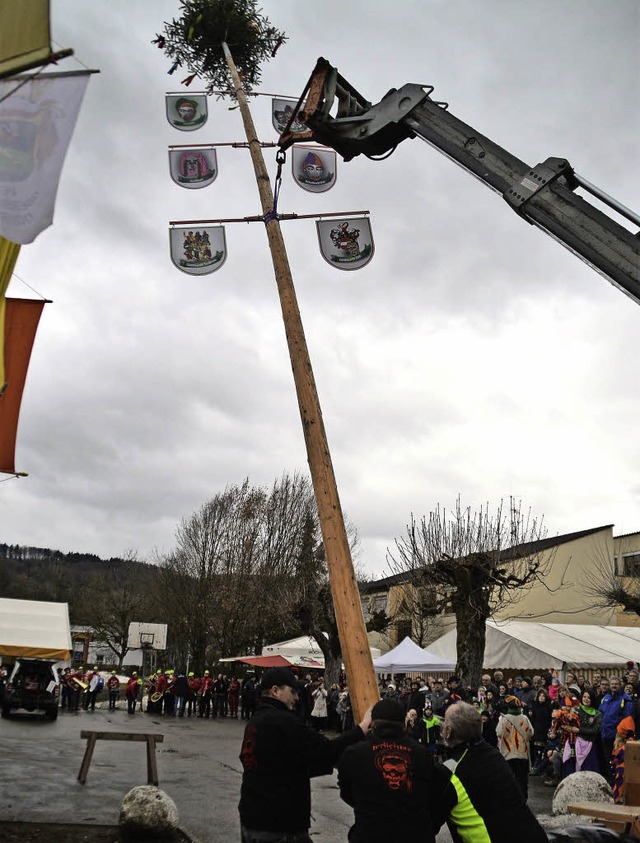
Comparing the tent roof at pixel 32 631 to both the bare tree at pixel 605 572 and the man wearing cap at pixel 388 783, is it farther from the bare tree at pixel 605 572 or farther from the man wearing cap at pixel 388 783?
the bare tree at pixel 605 572

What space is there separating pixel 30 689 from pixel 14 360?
1821cm

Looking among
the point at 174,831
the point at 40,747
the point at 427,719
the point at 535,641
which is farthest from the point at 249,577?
the point at 174,831

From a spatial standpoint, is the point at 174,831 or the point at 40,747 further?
the point at 40,747

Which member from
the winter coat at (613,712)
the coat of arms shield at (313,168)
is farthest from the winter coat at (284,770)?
the winter coat at (613,712)

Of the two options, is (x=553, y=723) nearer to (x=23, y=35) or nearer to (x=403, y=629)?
(x=23, y=35)

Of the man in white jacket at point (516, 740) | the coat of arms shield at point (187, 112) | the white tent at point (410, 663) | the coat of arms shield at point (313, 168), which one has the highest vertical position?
the coat of arms shield at point (187, 112)

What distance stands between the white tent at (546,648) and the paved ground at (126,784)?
8742mm

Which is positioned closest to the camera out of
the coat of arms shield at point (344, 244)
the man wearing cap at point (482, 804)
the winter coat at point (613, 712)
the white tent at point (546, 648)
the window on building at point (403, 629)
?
the man wearing cap at point (482, 804)

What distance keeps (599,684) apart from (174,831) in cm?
1124

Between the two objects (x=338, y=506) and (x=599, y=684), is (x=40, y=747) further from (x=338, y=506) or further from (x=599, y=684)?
(x=338, y=506)

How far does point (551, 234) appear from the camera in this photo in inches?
235

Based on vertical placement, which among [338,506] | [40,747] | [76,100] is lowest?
[40,747]

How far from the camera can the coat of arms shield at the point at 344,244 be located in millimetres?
8359

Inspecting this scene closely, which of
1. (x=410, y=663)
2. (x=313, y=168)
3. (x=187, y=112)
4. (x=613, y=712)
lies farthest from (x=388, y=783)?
(x=410, y=663)
